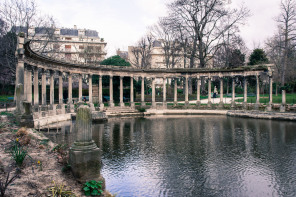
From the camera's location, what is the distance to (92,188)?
887cm

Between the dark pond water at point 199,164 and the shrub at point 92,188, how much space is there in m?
1.51

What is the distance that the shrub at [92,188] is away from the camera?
28.5 ft

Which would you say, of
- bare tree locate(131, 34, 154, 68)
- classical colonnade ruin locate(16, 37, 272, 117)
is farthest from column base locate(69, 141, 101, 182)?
bare tree locate(131, 34, 154, 68)

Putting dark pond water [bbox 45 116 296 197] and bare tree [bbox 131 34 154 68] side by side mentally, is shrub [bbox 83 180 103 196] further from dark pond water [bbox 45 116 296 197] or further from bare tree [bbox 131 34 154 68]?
bare tree [bbox 131 34 154 68]

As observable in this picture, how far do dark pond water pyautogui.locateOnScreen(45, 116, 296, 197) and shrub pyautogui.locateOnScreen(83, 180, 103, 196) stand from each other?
1512mm

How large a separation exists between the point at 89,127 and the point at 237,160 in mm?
9375

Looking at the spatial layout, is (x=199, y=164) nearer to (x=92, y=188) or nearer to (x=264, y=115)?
(x=92, y=188)

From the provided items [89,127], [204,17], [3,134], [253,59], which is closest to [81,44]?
[204,17]

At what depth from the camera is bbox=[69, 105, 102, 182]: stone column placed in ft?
31.7

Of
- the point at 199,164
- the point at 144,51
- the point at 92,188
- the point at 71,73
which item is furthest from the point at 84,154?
the point at 144,51

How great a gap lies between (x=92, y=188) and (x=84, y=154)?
1.43 m

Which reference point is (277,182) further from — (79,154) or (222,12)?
(222,12)

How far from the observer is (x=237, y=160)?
48.7ft

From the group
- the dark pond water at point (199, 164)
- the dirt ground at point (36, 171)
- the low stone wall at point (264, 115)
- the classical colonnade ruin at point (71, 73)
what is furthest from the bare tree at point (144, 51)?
the dirt ground at point (36, 171)
